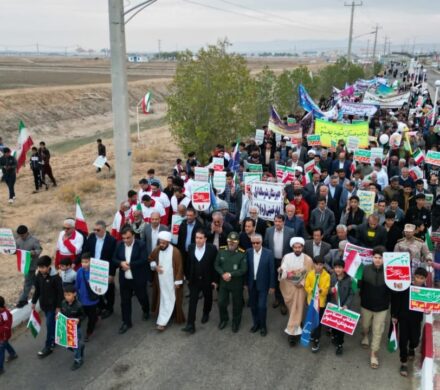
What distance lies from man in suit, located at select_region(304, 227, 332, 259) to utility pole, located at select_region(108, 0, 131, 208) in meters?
5.36

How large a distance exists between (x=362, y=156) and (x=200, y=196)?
5790 mm

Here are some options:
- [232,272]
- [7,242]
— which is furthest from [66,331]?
[232,272]

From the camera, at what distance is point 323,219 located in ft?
29.5

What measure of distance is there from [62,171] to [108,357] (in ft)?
54.0

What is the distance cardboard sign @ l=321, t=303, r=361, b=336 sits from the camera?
6.83m

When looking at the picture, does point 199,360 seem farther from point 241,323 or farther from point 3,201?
point 3,201

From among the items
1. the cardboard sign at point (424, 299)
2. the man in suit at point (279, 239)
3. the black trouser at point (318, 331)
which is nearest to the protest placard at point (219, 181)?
the man in suit at point (279, 239)

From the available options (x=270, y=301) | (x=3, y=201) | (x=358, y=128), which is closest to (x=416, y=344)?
(x=270, y=301)

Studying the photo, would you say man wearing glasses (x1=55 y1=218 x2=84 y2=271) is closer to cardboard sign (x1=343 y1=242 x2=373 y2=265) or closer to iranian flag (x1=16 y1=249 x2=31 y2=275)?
iranian flag (x1=16 y1=249 x2=31 y2=275)

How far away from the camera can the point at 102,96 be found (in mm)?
51000

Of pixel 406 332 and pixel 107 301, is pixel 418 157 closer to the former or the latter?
pixel 406 332

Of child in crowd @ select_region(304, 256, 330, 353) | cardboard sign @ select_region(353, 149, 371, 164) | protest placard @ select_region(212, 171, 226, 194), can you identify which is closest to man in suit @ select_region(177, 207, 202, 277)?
protest placard @ select_region(212, 171, 226, 194)

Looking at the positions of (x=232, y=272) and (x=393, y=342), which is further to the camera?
(x=232, y=272)

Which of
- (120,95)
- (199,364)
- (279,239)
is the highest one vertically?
(120,95)
